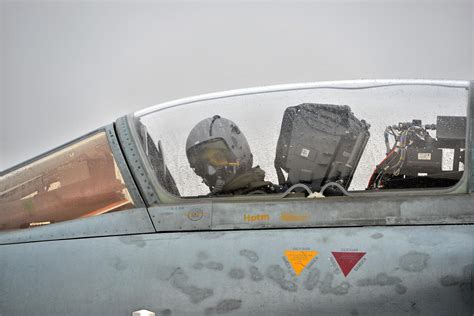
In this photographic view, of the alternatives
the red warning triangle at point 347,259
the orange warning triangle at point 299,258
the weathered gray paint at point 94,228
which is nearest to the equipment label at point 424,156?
the red warning triangle at point 347,259

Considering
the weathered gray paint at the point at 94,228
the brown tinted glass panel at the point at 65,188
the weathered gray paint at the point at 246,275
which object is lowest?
the weathered gray paint at the point at 246,275

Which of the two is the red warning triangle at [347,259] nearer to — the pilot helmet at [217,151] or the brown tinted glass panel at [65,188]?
the pilot helmet at [217,151]

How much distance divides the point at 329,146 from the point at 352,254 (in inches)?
31.4

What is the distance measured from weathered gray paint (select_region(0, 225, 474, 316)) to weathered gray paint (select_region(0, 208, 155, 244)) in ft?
0.20

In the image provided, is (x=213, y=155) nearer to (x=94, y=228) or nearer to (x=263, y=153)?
(x=263, y=153)

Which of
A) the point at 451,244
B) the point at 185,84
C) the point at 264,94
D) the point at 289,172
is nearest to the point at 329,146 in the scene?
the point at 289,172

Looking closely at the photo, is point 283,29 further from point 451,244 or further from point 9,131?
point 451,244

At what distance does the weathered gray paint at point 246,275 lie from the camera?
4145mm

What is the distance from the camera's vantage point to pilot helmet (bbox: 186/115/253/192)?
475 cm

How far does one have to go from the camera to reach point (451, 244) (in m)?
4.28

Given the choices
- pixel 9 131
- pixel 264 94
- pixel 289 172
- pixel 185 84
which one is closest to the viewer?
pixel 289 172

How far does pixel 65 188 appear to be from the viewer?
191 inches

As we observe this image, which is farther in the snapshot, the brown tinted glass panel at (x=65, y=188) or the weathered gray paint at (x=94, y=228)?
the brown tinted glass panel at (x=65, y=188)

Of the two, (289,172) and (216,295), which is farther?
(289,172)
